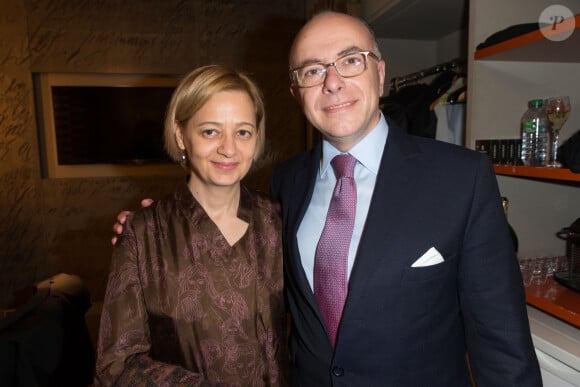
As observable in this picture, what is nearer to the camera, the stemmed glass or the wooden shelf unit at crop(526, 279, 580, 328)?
the wooden shelf unit at crop(526, 279, 580, 328)

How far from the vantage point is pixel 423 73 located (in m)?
2.17

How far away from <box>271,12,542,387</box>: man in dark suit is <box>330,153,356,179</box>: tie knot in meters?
0.02

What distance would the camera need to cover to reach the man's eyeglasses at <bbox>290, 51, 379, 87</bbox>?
3.54ft

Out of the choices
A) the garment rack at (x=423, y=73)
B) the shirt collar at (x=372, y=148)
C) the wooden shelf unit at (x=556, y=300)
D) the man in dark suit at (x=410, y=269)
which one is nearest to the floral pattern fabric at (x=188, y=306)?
the man in dark suit at (x=410, y=269)

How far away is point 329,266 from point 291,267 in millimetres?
135

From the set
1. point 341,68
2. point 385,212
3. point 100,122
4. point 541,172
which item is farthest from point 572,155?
point 100,122

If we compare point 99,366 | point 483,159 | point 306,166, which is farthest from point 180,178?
point 483,159

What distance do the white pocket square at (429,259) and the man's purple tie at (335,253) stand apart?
180mm

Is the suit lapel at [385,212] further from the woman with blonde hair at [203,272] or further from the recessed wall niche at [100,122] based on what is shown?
the recessed wall niche at [100,122]

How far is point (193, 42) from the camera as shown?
11.6 ft

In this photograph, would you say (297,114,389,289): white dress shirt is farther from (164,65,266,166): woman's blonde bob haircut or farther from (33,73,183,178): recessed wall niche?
(33,73,183,178): recessed wall niche

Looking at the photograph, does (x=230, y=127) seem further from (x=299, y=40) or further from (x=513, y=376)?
(x=513, y=376)

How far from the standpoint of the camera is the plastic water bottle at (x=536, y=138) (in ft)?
4.63

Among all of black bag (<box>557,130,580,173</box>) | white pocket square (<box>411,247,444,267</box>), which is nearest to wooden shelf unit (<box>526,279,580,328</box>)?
black bag (<box>557,130,580,173</box>)
